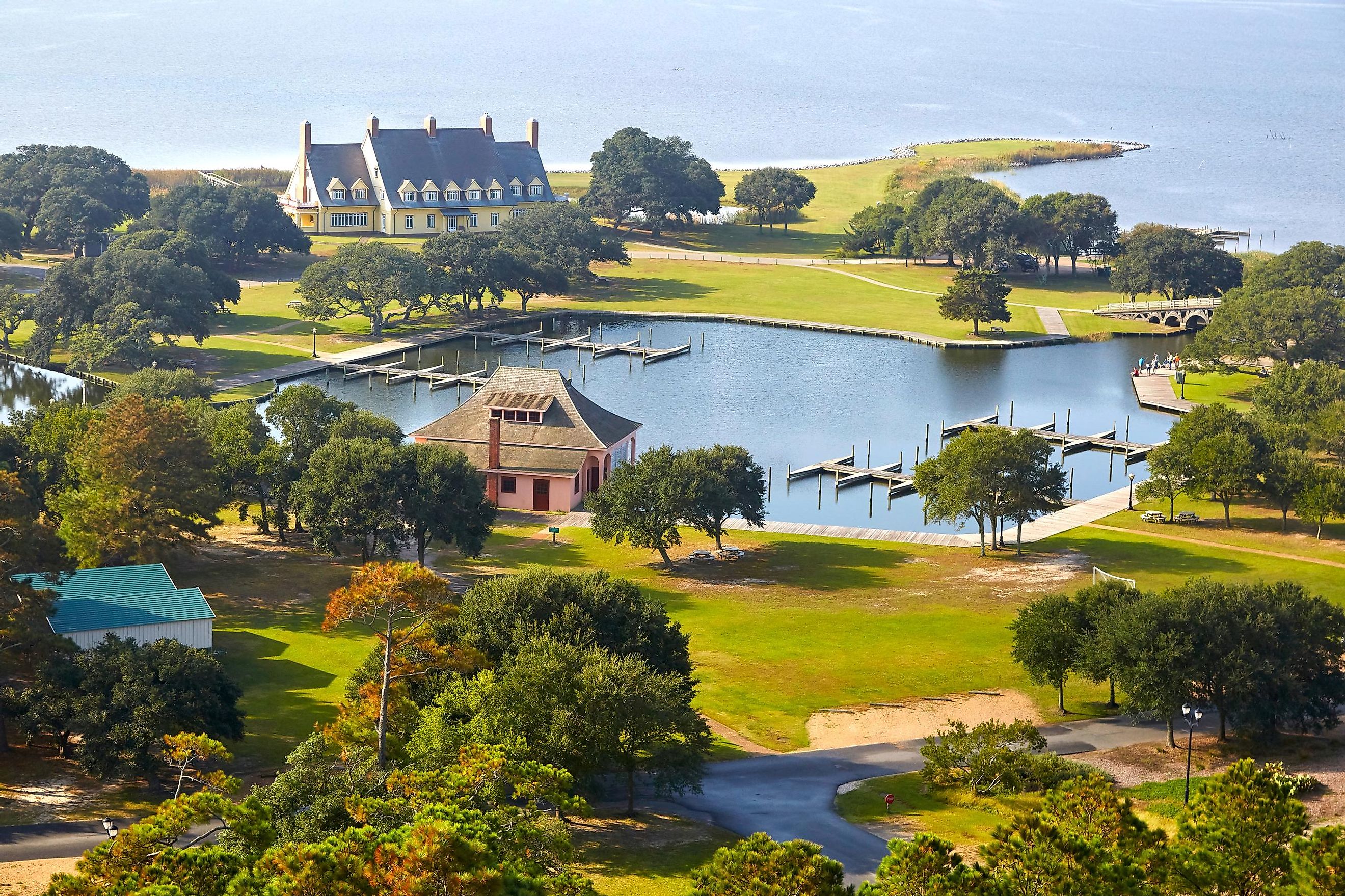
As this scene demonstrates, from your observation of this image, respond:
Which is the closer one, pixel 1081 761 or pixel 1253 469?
pixel 1081 761

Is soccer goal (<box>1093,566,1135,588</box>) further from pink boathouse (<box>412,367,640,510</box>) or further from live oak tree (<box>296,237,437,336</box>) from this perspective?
live oak tree (<box>296,237,437,336</box>)

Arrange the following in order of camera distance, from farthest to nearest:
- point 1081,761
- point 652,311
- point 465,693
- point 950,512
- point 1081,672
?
point 652,311 → point 950,512 → point 1081,672 → point 1081,761 → point 465,693

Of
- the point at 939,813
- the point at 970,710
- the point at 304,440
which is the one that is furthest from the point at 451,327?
the point at 939,813

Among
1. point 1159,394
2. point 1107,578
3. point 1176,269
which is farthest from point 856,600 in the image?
point 1176,269

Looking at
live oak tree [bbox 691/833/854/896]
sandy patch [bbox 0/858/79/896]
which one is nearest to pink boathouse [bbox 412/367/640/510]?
sandy patch [bbox 0/858/79/896]

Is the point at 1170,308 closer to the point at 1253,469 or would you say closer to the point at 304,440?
the point at 1253,469

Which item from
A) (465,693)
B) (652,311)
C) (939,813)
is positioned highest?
(652,311)
